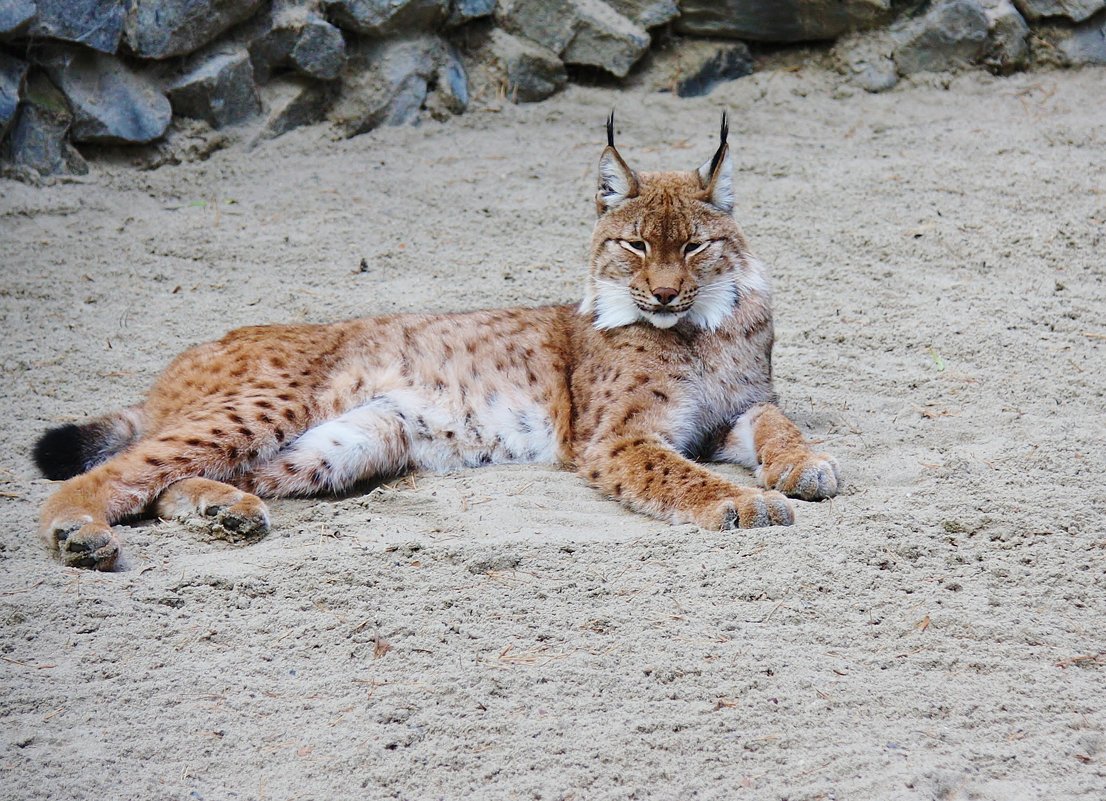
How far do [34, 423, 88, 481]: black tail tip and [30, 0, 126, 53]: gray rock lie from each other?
3.23m

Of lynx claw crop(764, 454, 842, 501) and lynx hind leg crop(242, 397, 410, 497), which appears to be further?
lynx hind leg crop(242, 397, 410, 497)

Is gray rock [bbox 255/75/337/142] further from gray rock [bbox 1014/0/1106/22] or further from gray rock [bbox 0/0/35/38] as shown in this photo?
gray rock [bbox 1014/0/1106/22]

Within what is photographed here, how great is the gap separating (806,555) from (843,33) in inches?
232

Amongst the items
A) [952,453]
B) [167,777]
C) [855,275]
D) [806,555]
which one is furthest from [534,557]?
[855,275]

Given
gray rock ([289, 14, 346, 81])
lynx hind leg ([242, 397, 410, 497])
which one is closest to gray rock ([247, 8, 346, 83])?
gray rock ([289, 14, 346, 81])

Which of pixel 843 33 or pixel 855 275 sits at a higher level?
pixel 843 33

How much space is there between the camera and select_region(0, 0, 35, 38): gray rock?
675cm

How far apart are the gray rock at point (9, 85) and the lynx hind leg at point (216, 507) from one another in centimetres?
347

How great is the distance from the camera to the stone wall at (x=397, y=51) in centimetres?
716

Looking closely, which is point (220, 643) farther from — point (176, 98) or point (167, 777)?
point (176, 98)

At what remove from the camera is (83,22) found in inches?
278

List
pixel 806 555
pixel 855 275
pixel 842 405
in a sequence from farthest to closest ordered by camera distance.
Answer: pixel 855 275
pixel 842 405
pixel 806 555

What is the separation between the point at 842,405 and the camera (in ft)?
17.4

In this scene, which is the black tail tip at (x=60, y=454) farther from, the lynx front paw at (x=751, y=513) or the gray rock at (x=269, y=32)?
the gray rock at (x=269, y=32)
